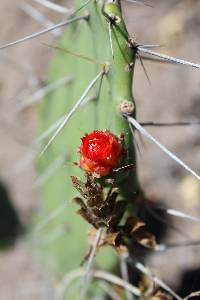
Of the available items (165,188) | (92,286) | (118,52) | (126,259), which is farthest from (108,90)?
(165,188)

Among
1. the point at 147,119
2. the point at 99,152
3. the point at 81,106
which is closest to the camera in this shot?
the point at 99,152

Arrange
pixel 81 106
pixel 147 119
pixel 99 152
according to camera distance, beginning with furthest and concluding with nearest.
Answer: pixel 147 119, pixel 81 106, pixel 99 152

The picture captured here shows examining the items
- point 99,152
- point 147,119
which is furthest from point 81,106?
point 147,119

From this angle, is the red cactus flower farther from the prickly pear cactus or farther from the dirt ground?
the dirt ground

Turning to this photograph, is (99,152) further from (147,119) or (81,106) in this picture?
(147,119)

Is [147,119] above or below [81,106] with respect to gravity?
below

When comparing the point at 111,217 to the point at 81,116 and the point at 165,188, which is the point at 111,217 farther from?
the point at 165,188

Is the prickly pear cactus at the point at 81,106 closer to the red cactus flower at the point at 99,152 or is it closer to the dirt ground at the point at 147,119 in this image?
the red cactus flower at the point at 99,152
